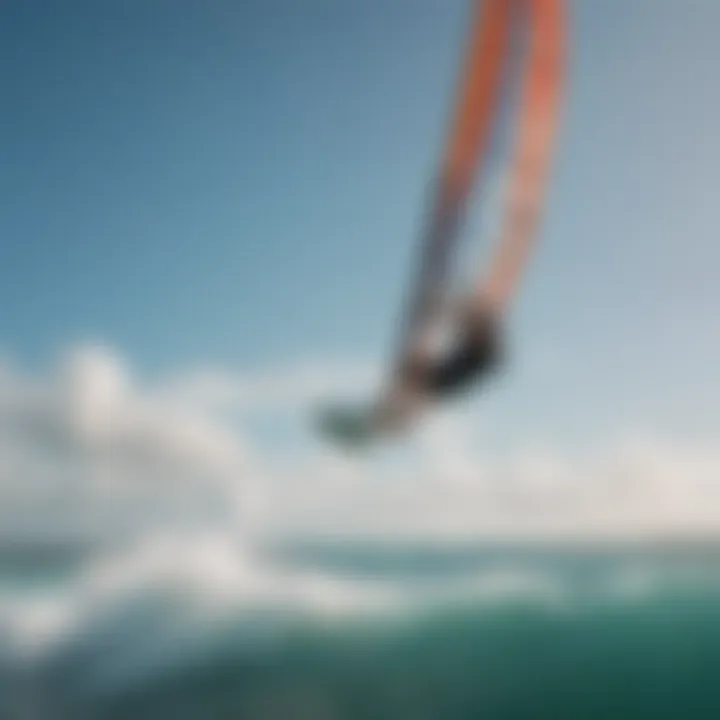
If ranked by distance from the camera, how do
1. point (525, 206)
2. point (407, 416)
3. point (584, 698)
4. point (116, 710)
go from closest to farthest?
point (525, 206)
point (407, 416)
point (584, 698)
point (116, 710)

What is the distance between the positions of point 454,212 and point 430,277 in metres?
0.27

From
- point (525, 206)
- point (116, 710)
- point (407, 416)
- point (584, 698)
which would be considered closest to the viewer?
point (525, 206)

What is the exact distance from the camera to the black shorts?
3.55 m

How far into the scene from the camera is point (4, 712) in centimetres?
575

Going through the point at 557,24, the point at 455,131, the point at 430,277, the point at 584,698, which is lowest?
the point at 584,698

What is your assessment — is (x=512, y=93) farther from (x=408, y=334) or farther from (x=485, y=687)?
(x=485, y=687)

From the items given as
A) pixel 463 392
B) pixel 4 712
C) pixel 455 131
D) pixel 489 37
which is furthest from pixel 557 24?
pixel 4 712

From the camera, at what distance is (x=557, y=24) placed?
12.3 feet

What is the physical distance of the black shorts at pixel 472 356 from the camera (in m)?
3.55

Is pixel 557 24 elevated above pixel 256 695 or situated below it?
above

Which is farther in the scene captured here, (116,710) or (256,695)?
(116,710)

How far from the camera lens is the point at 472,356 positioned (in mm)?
3561

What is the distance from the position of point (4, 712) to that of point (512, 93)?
4.42 m

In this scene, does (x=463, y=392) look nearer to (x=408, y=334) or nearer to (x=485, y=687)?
(x=408, y=334)
